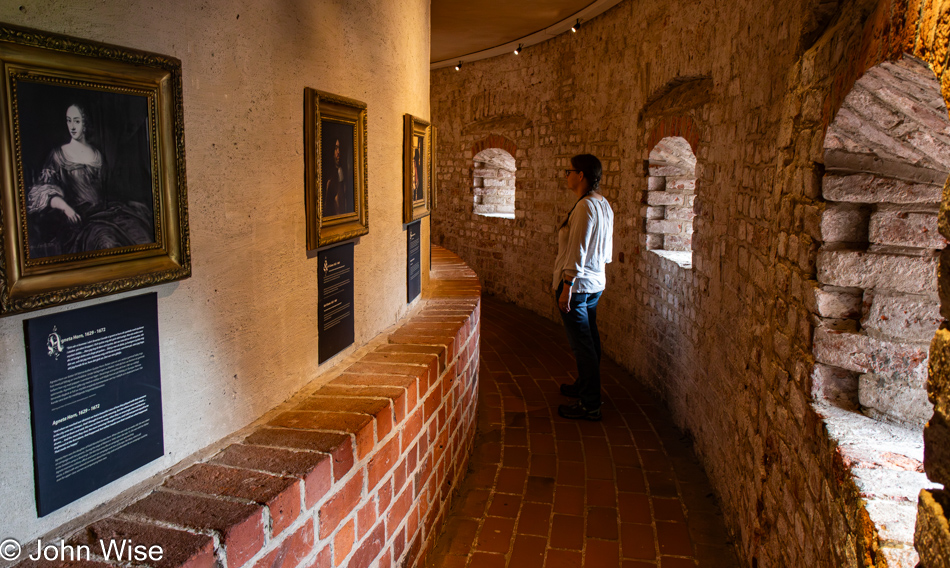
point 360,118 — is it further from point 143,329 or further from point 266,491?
point 266,491

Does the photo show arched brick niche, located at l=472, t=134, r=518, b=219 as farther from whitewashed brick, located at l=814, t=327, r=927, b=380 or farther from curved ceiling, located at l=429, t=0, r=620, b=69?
whitewashed brick, located at l=814, t=327, r=927, b=380

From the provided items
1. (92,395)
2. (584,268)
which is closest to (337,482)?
(92,395)

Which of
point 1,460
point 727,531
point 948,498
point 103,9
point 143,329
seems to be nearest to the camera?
point 948,498

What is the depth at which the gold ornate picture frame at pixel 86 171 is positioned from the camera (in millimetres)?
1352

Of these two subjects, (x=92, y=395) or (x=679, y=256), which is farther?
(x=679, y=256)

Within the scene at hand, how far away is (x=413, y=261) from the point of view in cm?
405

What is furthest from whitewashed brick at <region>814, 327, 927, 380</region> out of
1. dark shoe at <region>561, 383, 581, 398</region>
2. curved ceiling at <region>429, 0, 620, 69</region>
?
curved ceiling at <region>429, 0, 620, 69</region>

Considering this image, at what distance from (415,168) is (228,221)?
207 centimetres

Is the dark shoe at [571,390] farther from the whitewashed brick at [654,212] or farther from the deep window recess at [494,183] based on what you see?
the deep window recess at [494,183]

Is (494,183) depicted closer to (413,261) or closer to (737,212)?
(413,261)

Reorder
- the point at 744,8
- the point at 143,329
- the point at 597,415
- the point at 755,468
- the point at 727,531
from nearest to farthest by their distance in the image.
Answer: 1. the point at 143,329
2. the point at 755,468
3. the point at 727,531
4. the point at 744,8
5. the point at 597,415

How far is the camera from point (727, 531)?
11.0 feet

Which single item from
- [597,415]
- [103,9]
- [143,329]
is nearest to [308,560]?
[143,329]

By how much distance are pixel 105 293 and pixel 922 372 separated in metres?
2.45
